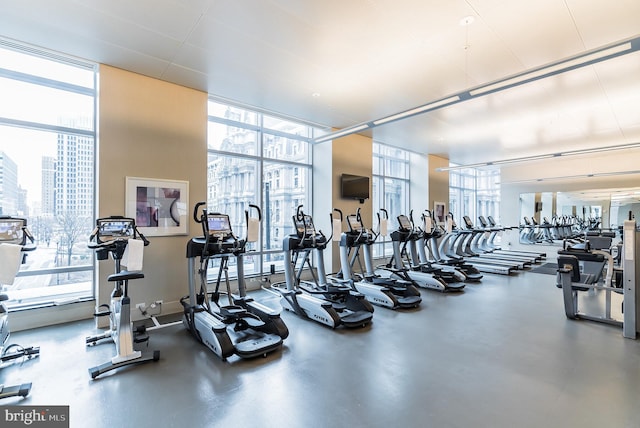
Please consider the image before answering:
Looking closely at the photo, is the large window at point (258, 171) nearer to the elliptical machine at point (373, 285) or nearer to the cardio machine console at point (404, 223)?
the elliptical machine at point (373, 285)

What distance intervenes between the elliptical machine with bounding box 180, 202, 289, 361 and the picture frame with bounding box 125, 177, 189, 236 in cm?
116

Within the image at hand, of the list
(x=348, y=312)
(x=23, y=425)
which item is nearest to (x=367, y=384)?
(x=348, y=312)

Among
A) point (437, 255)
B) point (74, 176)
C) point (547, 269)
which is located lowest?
point (547, 269)

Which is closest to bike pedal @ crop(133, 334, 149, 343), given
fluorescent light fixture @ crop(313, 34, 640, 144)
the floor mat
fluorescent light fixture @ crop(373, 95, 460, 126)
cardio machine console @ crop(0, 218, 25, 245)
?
cardio machine console @ crop(0, 218, 25, 245)

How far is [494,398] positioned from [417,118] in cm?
552

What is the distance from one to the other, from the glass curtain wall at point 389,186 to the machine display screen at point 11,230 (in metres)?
7.22

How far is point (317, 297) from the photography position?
4414mm

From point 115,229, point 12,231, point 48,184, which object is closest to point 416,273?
point 115,229

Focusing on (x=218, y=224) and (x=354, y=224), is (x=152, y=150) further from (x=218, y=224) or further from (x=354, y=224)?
(x=354, y=224)

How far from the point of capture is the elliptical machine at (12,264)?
2.45 metres

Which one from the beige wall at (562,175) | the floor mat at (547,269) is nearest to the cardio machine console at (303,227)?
the floor mat at (547,269)

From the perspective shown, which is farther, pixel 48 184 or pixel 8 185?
pixel 48 184

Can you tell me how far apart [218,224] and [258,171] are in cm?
263

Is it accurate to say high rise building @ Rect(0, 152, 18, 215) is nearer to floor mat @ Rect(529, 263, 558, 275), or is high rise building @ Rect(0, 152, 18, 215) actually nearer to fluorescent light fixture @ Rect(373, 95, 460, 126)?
fluorescent light fixture @ Rect(373, 95, 460, 126)
